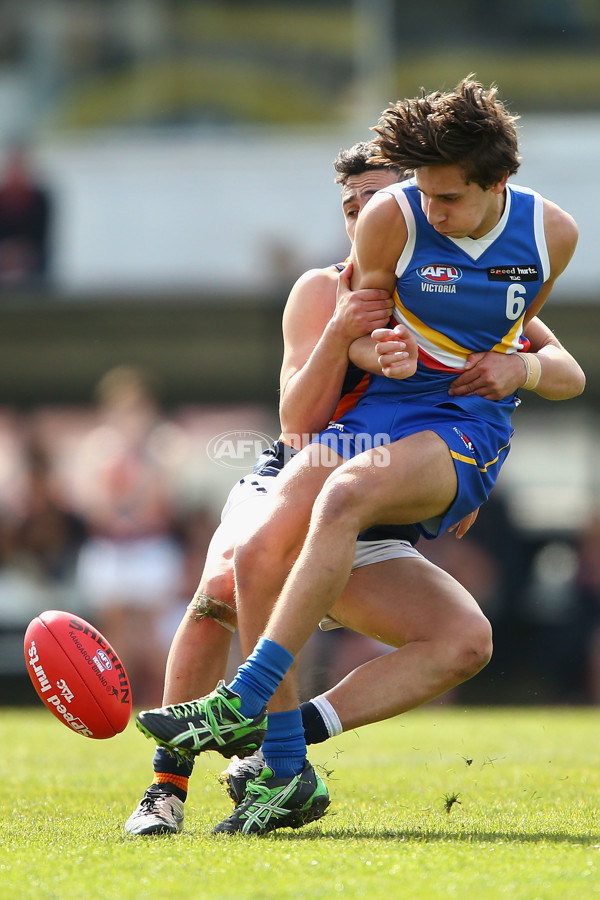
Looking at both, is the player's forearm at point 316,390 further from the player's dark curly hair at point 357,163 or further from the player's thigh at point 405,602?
the player's dark curly hair at point 357,163

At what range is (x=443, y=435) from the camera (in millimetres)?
3756

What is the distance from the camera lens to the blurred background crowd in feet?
32.8

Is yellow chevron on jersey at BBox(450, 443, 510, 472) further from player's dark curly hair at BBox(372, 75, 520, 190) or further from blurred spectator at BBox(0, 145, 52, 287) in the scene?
blurred spectator at BBox(0, 145, 52, 287)

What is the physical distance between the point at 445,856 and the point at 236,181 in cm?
1009

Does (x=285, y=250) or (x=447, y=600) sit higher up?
(x=285, y=250)

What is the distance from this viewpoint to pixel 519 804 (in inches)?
170

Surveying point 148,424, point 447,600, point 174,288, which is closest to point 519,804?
point 447,600

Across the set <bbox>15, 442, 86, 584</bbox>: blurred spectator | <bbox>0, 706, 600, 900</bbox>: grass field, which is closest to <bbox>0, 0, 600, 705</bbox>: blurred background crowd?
<bbox>15, 442, 86, 584</bbox>: blurred spectator

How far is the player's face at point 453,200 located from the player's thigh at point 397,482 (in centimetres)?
63

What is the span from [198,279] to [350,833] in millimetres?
8870

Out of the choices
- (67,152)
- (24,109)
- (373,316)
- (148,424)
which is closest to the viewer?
(373,316)

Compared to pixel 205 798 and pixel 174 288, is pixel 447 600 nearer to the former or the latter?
pixel 205 798

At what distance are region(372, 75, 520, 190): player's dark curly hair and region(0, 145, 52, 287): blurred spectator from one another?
8181 mm

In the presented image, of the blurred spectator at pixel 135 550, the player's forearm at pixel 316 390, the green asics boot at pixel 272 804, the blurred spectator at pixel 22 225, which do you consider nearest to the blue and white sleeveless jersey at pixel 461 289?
the player's forearm at pixel 316 390
